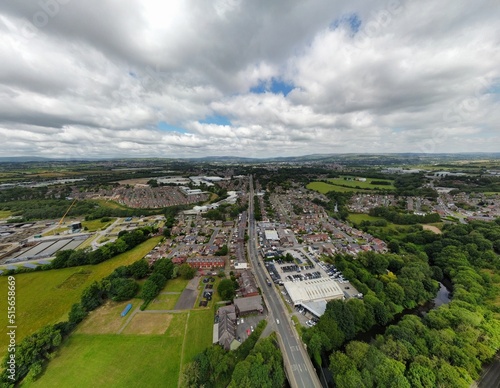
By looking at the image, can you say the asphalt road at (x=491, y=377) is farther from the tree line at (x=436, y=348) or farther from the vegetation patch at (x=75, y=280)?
the vegetation patch at (x=75, y=280)

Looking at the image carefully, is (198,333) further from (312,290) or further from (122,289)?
(312,290)

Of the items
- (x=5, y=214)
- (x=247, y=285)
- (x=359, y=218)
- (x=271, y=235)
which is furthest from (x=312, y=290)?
(x=5, y=214)

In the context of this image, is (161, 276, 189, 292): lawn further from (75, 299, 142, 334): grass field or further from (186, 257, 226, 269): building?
(75, 299, 142, 334): grass field

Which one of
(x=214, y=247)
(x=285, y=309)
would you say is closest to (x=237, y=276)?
(x=285, y=309)

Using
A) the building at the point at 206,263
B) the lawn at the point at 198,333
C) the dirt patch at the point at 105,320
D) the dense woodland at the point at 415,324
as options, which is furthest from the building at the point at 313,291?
the dirt patch at the point at 105,320

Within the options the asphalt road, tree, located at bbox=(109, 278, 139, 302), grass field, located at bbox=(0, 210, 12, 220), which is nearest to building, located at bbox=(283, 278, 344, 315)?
the asphalt road

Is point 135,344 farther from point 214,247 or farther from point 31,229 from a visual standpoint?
point 31,229

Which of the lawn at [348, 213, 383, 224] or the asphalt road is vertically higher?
the asphalt road
